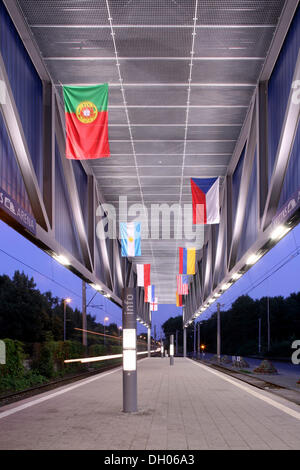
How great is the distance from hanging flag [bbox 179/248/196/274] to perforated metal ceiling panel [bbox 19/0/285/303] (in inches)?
372

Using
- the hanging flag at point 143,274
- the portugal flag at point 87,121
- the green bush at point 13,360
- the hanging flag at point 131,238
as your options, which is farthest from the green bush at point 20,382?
the hanging flag at point 143,274

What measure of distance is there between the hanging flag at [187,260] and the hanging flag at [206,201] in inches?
440

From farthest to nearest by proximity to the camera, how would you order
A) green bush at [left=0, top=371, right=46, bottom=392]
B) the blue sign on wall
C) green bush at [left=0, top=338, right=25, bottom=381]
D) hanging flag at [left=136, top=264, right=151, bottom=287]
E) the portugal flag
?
1. hanging flag at [left=136, top=264, right=151, bottom=287]
2. green bush at [left=0, top=338, right=25, bottom=381]
3. green bush at [left=0, top=371, right=46, bottom=392]
4. the portugal flag
5. the blue sign on wall

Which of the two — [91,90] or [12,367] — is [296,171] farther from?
[12,367]

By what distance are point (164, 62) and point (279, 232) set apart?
4857 mm

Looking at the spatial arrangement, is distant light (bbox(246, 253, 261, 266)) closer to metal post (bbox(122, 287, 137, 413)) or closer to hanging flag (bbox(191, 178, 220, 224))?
hanging flag (bbox(191, 178, 220, 224))

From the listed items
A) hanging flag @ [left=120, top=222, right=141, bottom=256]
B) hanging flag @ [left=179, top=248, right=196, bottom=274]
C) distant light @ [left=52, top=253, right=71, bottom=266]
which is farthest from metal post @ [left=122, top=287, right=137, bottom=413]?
hanging flag @ [left=179, top=248, right=196, bottom=274]

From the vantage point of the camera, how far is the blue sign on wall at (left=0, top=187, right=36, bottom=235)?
384 inches

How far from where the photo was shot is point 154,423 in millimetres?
9242

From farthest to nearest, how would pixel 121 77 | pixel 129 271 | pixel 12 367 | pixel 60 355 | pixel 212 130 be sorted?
pixel 129 271 < pixel 60 355 < pixel 12 367 < pixel 212 130 < pixel 121 77

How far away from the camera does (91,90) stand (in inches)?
456

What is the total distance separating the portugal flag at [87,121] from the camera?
11.5 meters

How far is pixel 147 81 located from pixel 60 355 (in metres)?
16.6

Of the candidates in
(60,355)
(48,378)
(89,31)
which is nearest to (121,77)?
(89,31)
